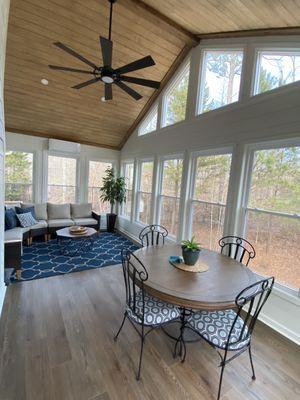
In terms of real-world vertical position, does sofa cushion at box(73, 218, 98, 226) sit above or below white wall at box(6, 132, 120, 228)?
below

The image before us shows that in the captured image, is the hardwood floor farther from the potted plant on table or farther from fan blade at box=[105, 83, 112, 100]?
fan blade at box=[105, 83, 112, 100]

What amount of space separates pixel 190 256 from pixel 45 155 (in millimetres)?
5056

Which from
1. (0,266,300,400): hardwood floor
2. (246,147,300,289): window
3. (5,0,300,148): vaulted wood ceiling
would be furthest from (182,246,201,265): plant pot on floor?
(5,0,300,148): vaulted wood ceiling

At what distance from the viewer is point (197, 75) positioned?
376cm

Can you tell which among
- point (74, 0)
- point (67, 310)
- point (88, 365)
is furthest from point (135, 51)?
point (88, 365)

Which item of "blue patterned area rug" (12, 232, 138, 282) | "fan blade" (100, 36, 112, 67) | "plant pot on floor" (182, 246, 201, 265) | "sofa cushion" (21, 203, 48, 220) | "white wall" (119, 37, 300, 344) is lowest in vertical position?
"blue patterned area rug" (12, 232, 138, 282)

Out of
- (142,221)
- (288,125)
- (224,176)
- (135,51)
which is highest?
(135,51)

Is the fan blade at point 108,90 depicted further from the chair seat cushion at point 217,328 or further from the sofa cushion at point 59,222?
the sofa cushion at point 59,222

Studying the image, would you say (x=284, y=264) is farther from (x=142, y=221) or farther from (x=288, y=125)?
(x=142, y=221)

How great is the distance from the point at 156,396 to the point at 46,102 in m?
5.27

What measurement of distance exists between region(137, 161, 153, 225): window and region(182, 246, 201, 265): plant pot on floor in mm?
3048

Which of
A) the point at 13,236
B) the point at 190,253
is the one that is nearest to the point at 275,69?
the point at 190,253

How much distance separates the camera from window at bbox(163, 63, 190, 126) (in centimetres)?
415

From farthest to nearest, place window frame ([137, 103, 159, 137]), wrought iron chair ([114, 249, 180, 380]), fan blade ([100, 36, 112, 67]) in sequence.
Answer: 1. window frame ([137, 103, 159, 137])
2. fan blade ([100, 36, 112, 67])
3. wrought iron chair ([114, 249, 180, 380])
